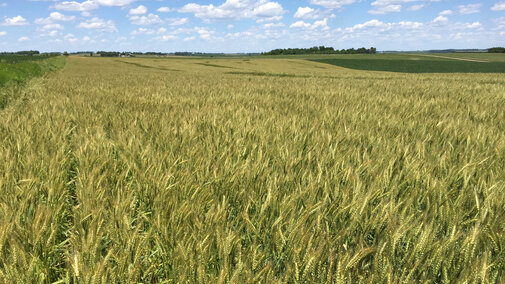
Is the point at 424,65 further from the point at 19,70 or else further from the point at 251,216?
the point at 251,216

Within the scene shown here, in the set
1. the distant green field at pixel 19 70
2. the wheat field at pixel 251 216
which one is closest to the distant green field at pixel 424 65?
the distant green field at pixel 19 70

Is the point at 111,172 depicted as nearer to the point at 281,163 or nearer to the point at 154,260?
the point at 154,260

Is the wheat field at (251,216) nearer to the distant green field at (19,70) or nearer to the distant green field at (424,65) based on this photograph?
the distant green field at (19,70)

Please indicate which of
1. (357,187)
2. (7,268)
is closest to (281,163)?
(357,187)

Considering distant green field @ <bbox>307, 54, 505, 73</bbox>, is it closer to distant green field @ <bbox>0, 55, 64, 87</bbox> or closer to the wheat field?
distant green field @ <bbox>0, 55, 64, 87</bbox>

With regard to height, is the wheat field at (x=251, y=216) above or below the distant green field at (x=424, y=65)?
below

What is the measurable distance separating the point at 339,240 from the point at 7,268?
931mm

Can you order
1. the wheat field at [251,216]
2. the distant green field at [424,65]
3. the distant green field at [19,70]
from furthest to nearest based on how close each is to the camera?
the distant green field at [424,65] → the distant green field at [19,70] → the wheat field at [251,216]

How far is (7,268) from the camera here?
825 mm

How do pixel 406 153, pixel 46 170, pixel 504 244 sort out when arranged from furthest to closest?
pixel 406 153 < pixel 46 170 < pixel 504 244

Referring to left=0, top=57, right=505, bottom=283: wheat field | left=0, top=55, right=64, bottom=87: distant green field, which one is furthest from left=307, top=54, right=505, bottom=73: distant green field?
left=0, top=57, right=505, bottom=283: wheat field

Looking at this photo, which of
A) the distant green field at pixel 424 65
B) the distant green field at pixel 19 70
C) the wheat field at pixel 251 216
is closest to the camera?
the wheat field at pixel 251 216

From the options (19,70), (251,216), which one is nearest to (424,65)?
(19,70)

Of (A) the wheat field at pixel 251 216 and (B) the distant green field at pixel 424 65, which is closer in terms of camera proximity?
(A) the wheat field at pixel 251 216
